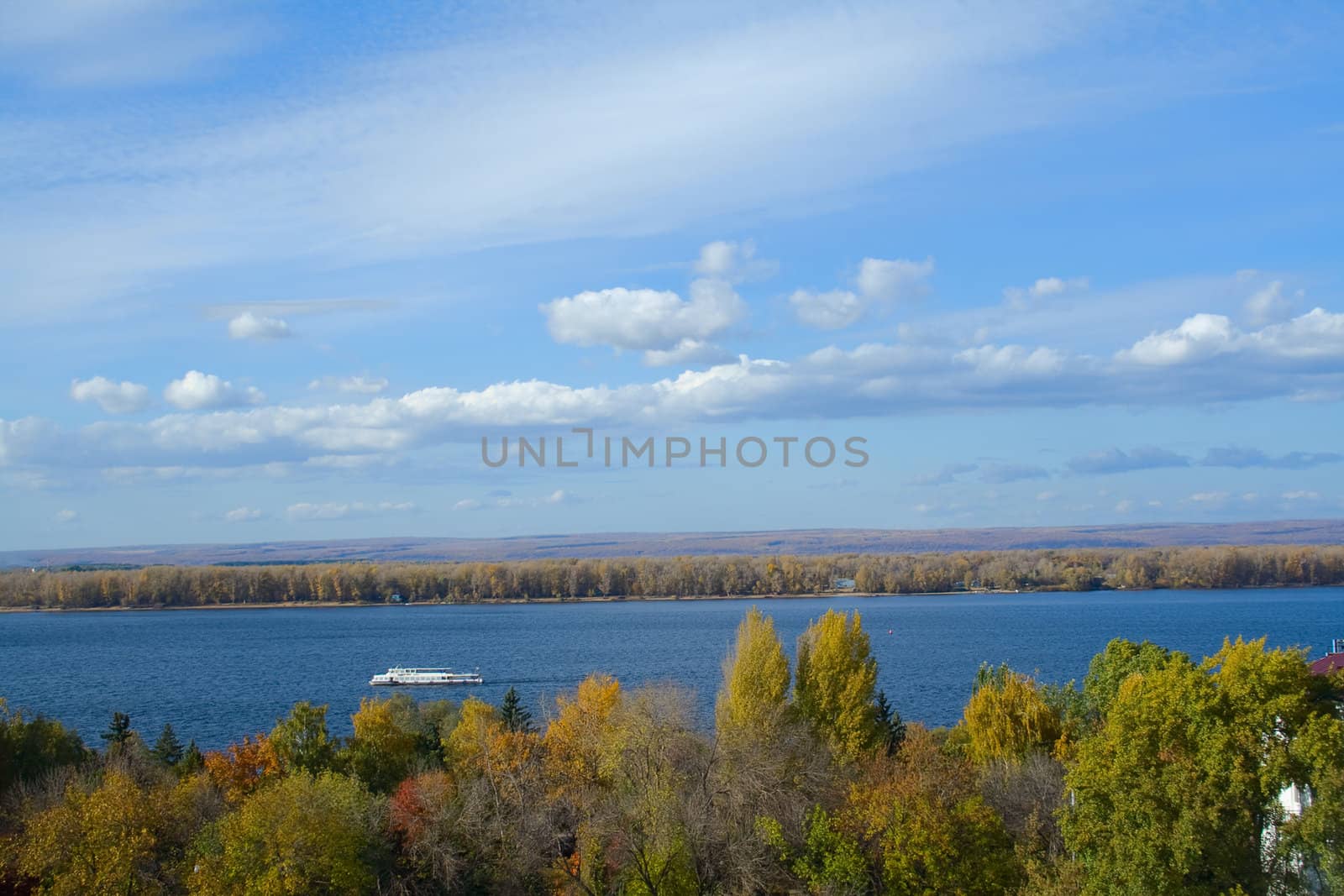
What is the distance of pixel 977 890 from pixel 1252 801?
17.3ft

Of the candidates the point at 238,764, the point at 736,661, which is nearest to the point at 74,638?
the point at 238,764

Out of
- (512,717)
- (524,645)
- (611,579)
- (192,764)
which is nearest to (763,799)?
(512,717)

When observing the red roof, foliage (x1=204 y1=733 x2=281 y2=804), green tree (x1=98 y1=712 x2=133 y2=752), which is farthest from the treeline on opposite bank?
the red roof

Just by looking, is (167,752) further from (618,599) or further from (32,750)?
(618,599)

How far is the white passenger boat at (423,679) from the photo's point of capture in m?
72.6

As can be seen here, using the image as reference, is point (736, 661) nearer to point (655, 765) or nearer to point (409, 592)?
point (655, 765)

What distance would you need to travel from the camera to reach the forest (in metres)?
19.4

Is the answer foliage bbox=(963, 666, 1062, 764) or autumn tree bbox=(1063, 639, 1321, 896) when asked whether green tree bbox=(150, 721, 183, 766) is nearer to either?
foliage bbox=(963, 666, 1062, 764)

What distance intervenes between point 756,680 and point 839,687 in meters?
2.52

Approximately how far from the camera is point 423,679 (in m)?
72.4

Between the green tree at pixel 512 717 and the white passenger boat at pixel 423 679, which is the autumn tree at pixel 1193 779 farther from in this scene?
the white passenger boat at pixel 423 679

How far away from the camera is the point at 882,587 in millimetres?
177375

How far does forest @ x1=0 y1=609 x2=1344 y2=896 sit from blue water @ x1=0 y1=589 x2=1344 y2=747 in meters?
8.74

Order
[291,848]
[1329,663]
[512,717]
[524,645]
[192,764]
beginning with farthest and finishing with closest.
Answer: [524,645] < [512,717] < [192,764] < [1329,663] < [291,848]
